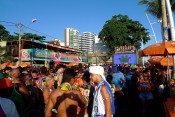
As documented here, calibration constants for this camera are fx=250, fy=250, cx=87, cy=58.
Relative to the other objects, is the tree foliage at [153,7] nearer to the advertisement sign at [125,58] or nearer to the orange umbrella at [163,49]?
the advertisement sign at [125,58]

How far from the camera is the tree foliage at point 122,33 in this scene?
60250 mm

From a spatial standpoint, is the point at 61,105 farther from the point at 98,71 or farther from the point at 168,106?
the point at 168,106

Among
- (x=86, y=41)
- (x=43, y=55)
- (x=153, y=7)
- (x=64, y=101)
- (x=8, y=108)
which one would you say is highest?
(x=86, y=41)

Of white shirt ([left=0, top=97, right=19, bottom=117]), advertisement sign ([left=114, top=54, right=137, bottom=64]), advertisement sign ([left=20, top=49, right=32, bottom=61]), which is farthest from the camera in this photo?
advertisement sign ([left=114, top=54, right=137, bottom=64])

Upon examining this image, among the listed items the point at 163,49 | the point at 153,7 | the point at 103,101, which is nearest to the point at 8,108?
the point at 103,101

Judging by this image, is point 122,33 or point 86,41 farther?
point 86,41

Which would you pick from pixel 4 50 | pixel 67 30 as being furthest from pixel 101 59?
pixel 67 30

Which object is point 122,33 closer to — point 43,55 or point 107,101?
point 43,55

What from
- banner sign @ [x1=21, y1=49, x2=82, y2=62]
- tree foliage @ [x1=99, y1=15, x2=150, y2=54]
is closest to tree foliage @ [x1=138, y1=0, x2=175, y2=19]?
banner sign @ [x1=21, y1=49, x2=82, y2=62]

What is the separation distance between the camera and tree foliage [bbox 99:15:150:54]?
198 feet

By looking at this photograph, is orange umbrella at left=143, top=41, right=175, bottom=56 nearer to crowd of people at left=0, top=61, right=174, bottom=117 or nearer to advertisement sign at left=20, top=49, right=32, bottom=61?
crowd of people at left=0, top=61, right=174, bottom=117

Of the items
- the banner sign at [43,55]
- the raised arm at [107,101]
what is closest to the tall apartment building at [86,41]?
the banner sign at [43,55]

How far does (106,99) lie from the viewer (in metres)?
4.05

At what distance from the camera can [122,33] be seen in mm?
60625
